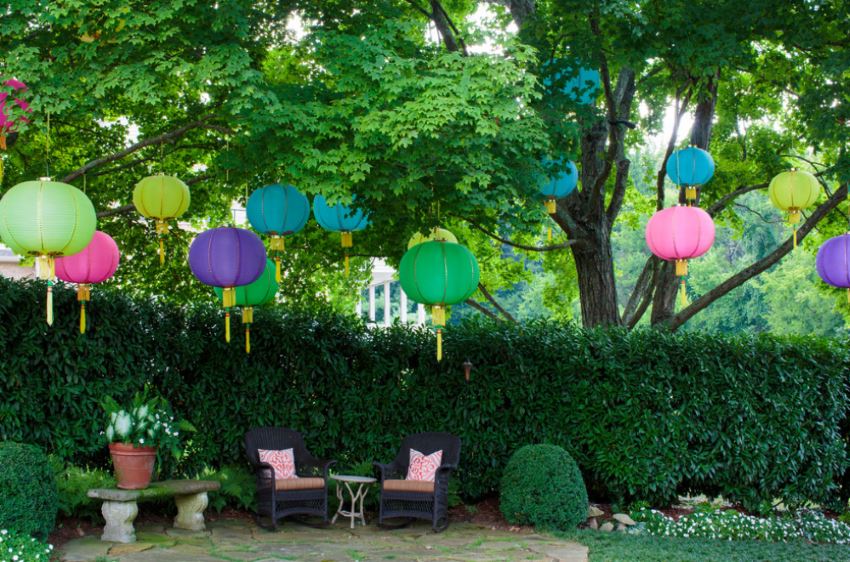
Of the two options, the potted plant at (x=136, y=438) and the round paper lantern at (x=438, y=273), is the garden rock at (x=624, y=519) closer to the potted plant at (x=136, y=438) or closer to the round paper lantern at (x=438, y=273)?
the round paper lantern at (x=438, y=273)

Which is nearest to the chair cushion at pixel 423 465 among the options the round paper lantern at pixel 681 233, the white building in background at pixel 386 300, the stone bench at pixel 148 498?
the stone bench at pixel 148 498

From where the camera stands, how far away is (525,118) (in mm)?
8312

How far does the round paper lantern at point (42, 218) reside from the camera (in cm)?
674

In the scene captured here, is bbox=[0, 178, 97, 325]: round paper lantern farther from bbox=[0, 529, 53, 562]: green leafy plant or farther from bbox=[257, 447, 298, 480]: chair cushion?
bbox=[257, 447, 298, 480]: chair cushion

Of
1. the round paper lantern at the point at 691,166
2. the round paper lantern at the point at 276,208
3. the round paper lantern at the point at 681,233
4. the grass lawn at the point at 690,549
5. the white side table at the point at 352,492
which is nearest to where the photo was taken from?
the grass lawn at the point at 690,549

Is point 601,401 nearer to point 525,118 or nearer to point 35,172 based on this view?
point 525,118

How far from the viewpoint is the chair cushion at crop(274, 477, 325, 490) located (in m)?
9.13

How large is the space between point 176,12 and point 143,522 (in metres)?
4.77

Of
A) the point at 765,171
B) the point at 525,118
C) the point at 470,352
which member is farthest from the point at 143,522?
the point at 765,171

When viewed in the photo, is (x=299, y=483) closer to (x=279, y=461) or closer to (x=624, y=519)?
(x=279, y=461)

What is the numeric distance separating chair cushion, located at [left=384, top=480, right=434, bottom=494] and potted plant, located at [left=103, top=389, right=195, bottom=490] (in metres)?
2.05

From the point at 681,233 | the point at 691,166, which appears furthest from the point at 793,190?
the point at 681,233

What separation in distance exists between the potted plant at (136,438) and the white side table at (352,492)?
1676 mm

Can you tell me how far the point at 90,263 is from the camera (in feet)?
27.5
